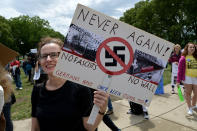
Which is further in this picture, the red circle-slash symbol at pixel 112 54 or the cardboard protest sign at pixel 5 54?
the cardboard protest sign at pixel 5 54

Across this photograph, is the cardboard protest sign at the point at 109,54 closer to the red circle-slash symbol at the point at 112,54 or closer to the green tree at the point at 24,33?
the red circle-slash symbol at the point at 112,54

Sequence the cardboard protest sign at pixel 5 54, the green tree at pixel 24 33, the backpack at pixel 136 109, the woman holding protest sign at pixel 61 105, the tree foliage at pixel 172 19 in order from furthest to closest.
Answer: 1. the green tree at pixel 24 33
2. the tree foliage at pixel 172 19
3. the backpack at pixel 136 109
4. the cardboard protest sign at pixel 5 54
5. the woman holding protest sign at pixel 61 105

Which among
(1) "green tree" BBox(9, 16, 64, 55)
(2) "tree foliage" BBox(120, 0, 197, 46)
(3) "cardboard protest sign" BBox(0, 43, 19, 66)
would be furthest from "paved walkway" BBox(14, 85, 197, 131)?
(1) "green tree" BBox(9, 16, 64, 55)

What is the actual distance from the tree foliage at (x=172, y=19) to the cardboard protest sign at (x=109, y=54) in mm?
24916

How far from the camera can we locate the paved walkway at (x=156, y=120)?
12.5ft

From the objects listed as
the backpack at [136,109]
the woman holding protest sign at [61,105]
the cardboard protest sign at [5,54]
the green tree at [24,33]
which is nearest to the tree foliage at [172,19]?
the backpack at [136,109]

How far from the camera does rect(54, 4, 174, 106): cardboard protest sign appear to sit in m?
1.40

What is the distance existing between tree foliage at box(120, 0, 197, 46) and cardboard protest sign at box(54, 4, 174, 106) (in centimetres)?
2492

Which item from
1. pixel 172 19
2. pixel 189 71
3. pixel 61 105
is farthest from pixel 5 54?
pixel 172 19

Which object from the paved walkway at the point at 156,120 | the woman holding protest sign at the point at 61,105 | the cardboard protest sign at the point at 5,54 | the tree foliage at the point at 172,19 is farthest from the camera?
the tree foliage at the point at 172,19

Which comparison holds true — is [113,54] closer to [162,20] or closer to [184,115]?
[184,115]

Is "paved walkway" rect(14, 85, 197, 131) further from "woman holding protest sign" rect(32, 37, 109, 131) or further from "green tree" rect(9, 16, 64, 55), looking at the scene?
"green tree" rect(9, 16, 64, 55)

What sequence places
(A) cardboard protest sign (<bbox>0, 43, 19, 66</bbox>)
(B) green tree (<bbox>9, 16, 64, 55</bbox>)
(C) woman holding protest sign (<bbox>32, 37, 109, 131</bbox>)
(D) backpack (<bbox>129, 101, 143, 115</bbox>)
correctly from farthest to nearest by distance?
1. (B) green tree (<bbox>9, 16, 64, 55</bbox>)
2. (D) backpack (<bbox>129, 101, 143, 115</bbox>)
3. (A) cardboard protest sign (<bbox>0, 43, 19, 66</bbox>)
4. (C) woman holding protest sign (<bbox>32, 37, 109, 131</bbox>)

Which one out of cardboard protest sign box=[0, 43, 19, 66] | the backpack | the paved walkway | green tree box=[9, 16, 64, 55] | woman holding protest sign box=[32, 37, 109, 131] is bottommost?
the paved walkway
